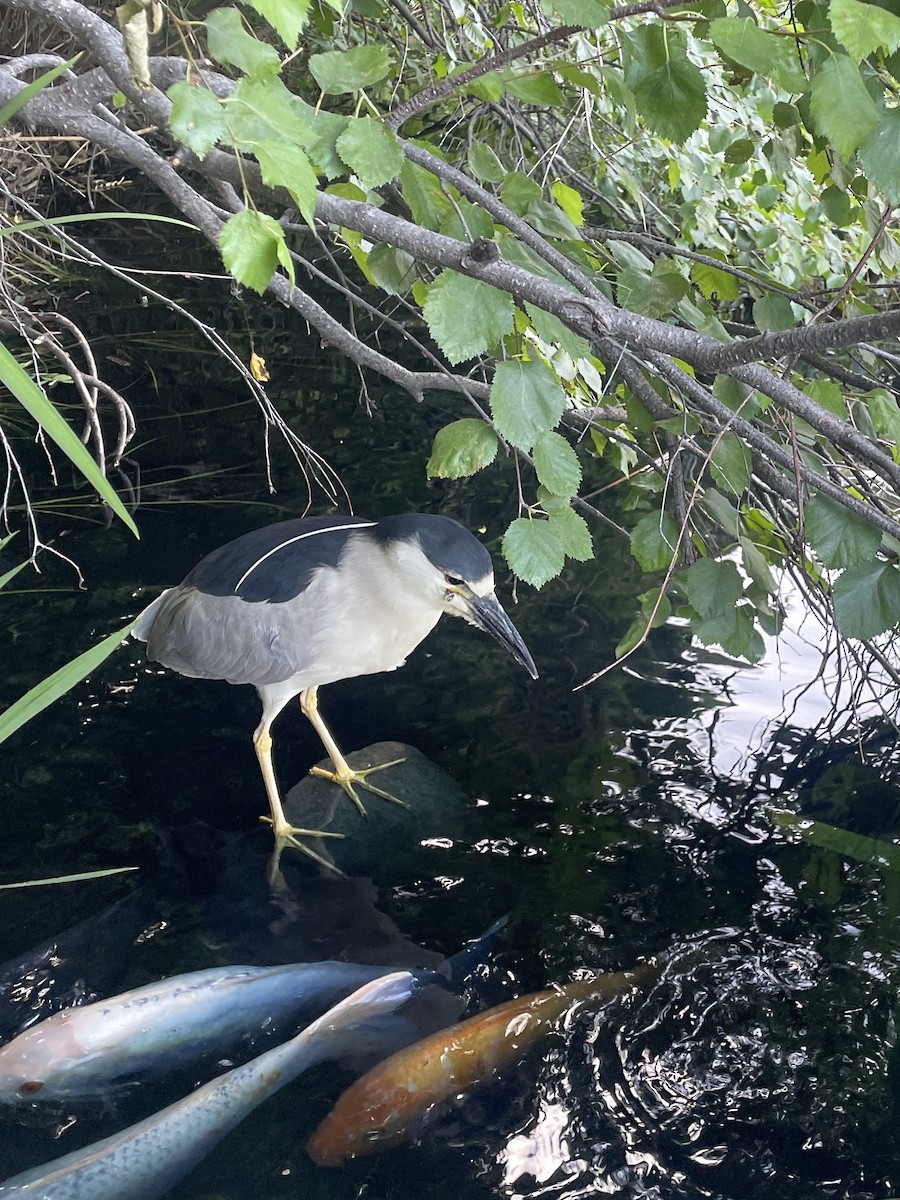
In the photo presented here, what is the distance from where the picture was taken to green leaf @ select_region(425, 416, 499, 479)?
1.67m

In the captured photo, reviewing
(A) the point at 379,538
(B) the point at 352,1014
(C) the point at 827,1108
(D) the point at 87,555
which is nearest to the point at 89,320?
(D) the point at 87,555

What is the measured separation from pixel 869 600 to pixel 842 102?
0.70 metres

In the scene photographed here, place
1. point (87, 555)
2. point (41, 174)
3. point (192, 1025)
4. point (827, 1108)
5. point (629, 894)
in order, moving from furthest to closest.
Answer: point (41, 174) < point (87, 555) < point (629, 894) < point (192, 1025) < point (827, 1108)

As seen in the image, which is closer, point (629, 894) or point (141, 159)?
point (141, 159)

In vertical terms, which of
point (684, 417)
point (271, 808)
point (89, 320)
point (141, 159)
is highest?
point (141, 159)

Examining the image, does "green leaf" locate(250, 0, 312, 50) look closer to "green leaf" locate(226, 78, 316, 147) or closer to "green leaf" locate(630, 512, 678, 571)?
"green leaf" locate(226, 78, 316, 147)

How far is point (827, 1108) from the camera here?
79.2 inches

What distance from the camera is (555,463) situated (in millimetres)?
1543

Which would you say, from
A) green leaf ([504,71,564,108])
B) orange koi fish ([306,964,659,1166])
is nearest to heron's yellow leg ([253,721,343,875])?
orange koi fish ([306,964,659,1166])

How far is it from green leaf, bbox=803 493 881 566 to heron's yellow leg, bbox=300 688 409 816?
1618 millimetres

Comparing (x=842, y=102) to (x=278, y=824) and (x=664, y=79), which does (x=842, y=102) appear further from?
(x=278, y=824)

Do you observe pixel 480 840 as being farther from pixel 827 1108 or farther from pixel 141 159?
pixel 141 159

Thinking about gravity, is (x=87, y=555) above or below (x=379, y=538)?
below

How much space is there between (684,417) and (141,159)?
1008 mm
